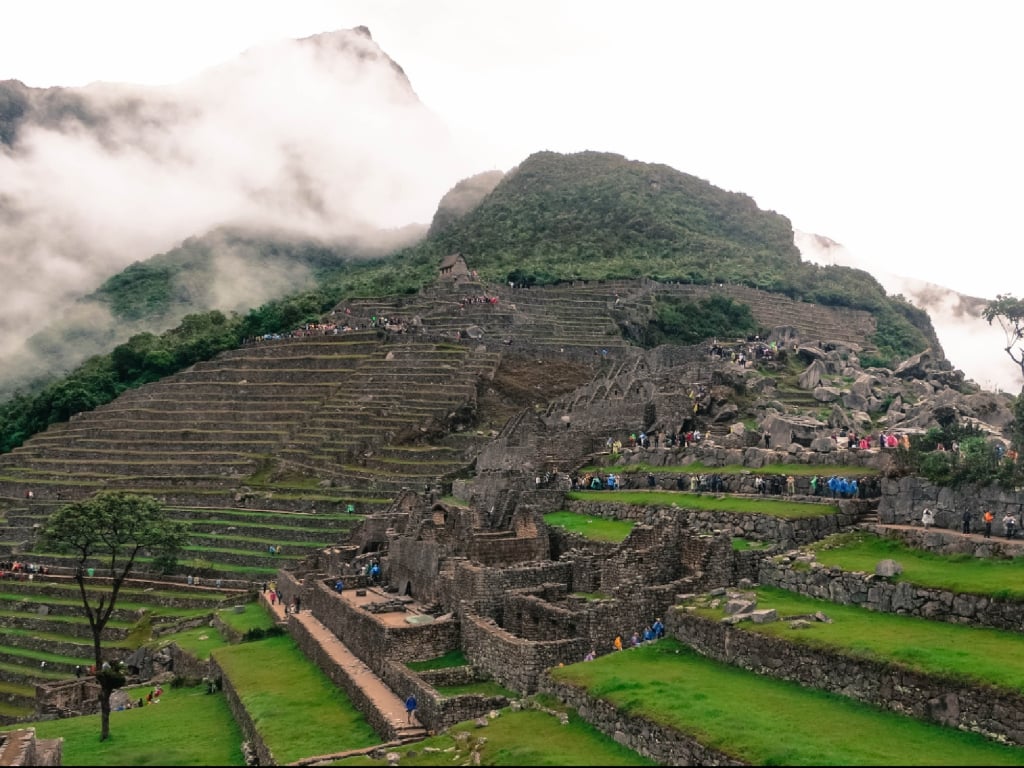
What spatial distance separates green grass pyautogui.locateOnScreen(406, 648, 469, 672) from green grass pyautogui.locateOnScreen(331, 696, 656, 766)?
12.8 ft

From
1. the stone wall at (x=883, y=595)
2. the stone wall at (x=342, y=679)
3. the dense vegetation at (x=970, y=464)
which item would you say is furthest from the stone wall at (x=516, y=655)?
the dense vegetation at (x=970, y=464)

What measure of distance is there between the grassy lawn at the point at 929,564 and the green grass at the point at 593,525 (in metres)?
5.27

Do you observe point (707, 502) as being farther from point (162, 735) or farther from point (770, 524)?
point (162, 735)

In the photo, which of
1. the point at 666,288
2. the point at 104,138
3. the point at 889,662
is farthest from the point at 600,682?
the point at 104,138

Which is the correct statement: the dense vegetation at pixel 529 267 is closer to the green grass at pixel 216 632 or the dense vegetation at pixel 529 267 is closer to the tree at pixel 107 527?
the tree at pixel 107 527

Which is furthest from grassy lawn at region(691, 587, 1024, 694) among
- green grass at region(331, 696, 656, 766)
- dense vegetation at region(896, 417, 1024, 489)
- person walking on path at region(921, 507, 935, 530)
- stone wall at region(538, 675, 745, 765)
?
dense vegetation at region(896, 417, 1024, 489)

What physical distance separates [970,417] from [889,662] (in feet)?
72.8

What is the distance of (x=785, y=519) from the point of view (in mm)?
19625

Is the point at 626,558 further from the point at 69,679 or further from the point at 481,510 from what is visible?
the point at 69,679

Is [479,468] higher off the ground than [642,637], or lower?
higher

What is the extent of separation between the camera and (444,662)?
1972cm

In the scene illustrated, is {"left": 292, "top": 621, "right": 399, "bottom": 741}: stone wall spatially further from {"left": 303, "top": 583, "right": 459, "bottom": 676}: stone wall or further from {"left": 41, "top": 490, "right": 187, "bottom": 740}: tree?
{"left": 41, "top": 490, "right": 187, "bottom": 740}: tree

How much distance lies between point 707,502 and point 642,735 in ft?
38.1

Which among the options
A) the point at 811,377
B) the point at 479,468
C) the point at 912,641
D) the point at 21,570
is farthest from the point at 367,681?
the point at 811,377
